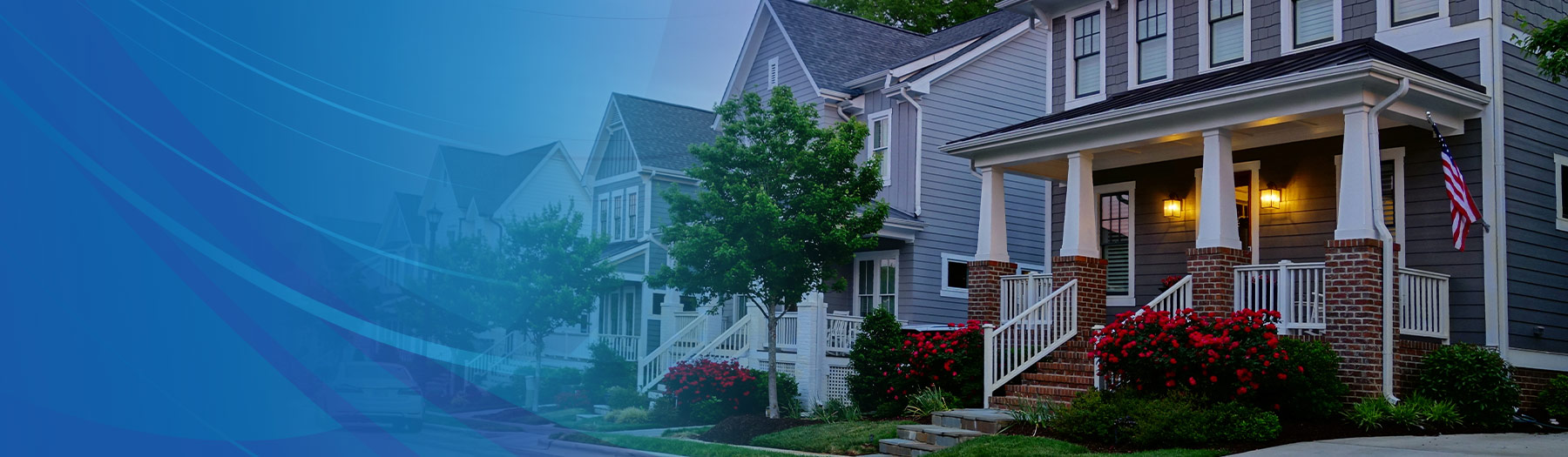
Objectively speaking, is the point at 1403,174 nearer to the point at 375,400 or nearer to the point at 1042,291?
the point at 1042,291

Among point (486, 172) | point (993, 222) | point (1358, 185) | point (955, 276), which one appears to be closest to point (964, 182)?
point (955, 276)

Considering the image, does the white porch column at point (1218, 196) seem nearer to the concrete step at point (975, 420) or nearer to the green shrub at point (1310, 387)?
the green shrub at point (1310, 387)

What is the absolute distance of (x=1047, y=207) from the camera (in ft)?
68.0

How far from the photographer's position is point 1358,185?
46.3 feet

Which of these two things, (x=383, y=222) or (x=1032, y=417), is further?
(x=1032, y=417)

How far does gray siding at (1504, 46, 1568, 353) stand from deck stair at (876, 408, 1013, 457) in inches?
247

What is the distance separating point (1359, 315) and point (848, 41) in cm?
1605

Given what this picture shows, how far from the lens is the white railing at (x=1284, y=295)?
47.6 ft

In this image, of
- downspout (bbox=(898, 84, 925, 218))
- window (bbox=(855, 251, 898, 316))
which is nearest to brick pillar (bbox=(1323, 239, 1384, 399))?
downspout (bbox=(898, 84, 925, 218))

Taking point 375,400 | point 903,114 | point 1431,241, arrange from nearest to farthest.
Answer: point 375,400
point 1431,241
point 903,114

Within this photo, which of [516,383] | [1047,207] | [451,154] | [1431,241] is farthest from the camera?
[1047,207]

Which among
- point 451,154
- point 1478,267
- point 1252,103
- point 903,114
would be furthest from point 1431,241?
point 451,154

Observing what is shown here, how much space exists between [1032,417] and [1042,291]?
10.5 ft

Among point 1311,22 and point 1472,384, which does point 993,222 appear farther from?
point 1472,384
